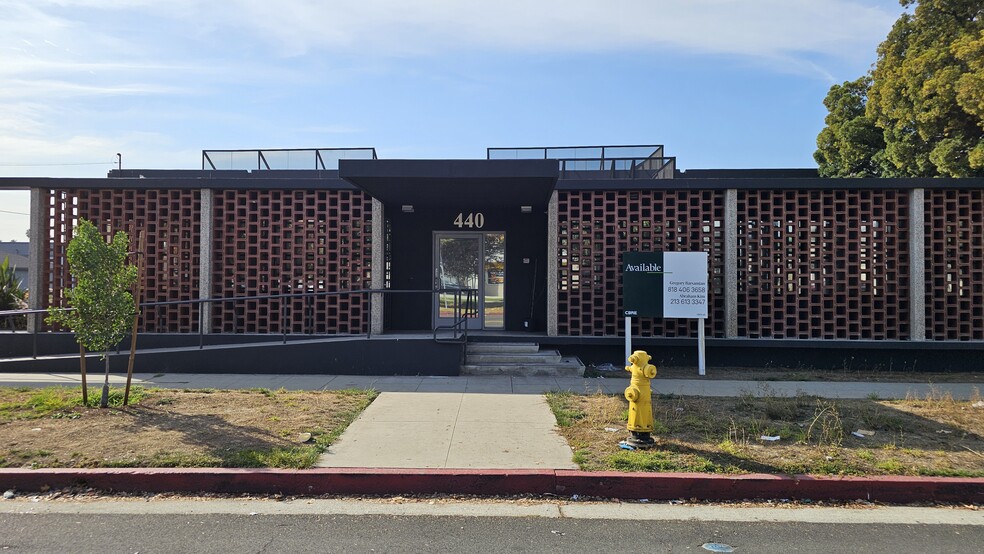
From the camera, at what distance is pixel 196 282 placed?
12977 mm

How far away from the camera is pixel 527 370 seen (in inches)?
436

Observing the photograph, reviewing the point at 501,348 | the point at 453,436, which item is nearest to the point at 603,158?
the point at 501,348

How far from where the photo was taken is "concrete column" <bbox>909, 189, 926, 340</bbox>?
39.4 feet

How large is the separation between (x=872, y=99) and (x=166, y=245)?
20.2 m

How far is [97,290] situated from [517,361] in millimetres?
6925

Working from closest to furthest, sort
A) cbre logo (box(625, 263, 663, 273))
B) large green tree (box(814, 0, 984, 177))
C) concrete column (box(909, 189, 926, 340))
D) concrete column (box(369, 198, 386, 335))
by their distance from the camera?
1. cbre logo (box(625, 263, 663, 273))
2. concrete column (box(909, 189, 926, 340))
3. concrete column (box(369, 198, 386, 335))
4. large green tree (box(814, 0, 984, 177))

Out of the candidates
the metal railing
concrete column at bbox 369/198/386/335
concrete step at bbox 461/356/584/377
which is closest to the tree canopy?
the metal railing

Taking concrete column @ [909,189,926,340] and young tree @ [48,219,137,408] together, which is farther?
concrete column @ [909,189,926,340]

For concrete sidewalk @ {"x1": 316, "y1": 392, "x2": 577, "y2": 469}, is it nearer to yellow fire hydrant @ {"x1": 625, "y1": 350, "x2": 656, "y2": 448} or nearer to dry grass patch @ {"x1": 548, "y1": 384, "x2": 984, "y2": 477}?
dry grass patch @ {"x1": 548, "y1": 384, "x2": 984, "y2": 477}

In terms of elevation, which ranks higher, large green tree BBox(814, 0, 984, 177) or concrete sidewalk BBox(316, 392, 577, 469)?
large green tree BBox(814, 0, 984, 177)

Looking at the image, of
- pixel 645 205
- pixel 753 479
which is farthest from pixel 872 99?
pixel 753 479

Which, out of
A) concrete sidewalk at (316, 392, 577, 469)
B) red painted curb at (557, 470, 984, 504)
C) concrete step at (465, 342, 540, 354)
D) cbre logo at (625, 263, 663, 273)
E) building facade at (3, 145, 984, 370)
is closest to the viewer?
red painted curb at (557, 470, 984, 504)

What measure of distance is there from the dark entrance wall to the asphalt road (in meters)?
8.90

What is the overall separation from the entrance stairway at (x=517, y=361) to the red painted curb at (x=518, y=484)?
549 cm
